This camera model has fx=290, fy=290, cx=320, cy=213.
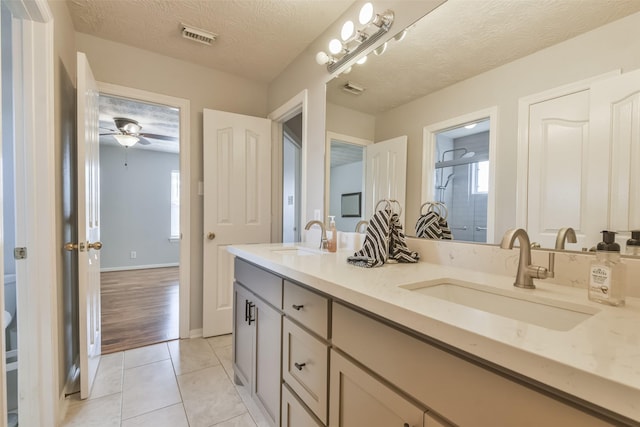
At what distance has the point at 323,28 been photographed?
6.75 feet

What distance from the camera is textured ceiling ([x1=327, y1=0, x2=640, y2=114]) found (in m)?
0.92

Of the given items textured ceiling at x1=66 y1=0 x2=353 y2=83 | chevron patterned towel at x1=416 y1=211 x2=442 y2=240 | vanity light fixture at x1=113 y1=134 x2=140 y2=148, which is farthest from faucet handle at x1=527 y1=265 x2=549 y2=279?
vanity light fixture at x1=113 y1=134 x2=140 y2=148

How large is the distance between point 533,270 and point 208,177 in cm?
239

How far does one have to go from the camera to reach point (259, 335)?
149 centimetres

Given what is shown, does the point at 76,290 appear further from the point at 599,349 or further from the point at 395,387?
the point at 599,349

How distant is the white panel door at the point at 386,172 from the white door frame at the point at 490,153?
128 mm

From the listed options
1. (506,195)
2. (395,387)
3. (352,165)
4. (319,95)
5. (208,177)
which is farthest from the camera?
(208,177)

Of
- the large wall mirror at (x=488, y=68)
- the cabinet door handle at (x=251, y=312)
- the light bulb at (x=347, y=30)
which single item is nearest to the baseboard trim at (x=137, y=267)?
the cabinet door handle at (x=251, y=312)

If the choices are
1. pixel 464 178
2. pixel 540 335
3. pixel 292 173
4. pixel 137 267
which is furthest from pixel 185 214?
pixel 137 267

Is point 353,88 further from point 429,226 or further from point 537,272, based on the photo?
point 537,272

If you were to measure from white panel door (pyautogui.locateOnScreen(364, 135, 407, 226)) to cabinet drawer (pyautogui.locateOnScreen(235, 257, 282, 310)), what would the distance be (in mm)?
679

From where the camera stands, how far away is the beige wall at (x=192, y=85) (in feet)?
7.47

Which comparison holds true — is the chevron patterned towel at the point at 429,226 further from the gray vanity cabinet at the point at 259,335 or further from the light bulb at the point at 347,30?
the light bulb at the point at 347,30

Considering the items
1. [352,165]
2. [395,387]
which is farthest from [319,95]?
[395,387]
